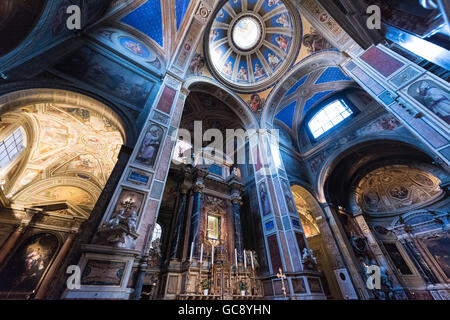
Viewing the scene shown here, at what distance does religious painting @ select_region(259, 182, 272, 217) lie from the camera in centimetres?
891

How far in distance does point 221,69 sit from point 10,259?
16.9 m

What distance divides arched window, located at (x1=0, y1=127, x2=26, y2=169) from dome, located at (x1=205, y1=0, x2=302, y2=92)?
10622 millimetres

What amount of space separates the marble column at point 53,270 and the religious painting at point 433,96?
716 inches

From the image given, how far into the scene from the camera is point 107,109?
6.38m

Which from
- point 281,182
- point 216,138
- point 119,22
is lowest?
point 281,182

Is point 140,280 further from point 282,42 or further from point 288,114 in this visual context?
point 282,42

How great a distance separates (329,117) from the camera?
43.5ft

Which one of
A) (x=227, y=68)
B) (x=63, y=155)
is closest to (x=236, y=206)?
(x=227, y=68)

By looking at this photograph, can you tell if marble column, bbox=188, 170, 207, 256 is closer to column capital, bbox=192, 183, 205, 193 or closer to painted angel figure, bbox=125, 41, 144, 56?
column capital, bbox=192, 183, 205, 193

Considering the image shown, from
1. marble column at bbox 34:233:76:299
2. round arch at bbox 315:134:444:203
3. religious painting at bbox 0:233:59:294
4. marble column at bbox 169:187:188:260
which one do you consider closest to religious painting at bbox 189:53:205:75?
marble column at bbox 169:187:188:260

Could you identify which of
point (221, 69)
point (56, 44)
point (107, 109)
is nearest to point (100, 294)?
point (107, 109)

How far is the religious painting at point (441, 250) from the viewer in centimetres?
1003

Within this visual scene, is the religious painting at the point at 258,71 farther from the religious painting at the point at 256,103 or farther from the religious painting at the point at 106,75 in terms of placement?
the religious painting at the point at 106,75
